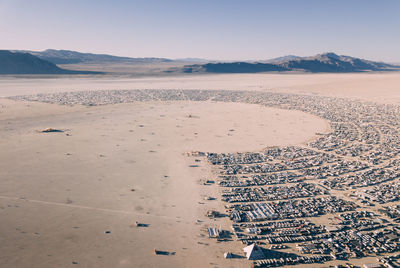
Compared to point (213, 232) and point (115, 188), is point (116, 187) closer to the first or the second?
point (115, 188)

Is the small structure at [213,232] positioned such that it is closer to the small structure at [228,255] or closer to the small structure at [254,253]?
the small structure at [228,255]

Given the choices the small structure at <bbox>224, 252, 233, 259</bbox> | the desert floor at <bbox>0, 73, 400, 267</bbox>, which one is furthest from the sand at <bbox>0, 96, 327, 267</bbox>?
the small structure at <bbox>224, 252, 233, 259</bbox>

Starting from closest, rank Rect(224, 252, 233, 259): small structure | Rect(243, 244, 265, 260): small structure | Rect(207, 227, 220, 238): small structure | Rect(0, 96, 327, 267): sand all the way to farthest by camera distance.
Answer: Rect(243, 244, 265, 260): small structure → Rect(224, 252, 233, 259): small structure → Rect(0, 96, 327, 267): sand → Rect(207, 227, 220, 238): small structure

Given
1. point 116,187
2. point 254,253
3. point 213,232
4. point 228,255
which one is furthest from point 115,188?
point 254,253

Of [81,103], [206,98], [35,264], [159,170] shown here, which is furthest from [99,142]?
[206,98]

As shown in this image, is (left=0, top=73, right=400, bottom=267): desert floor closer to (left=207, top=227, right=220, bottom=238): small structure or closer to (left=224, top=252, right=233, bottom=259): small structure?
(left=224, top=252, right=233, bottom=259): small structure

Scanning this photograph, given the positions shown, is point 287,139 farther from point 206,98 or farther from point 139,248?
point 206,98
